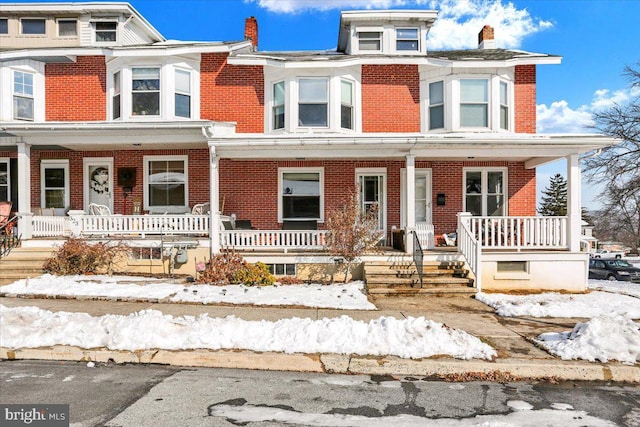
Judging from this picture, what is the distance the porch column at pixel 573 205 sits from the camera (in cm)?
1051

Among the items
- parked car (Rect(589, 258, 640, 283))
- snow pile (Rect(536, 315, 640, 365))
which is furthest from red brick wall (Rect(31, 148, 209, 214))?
parked car (Rect(589, 258, 640, 283))

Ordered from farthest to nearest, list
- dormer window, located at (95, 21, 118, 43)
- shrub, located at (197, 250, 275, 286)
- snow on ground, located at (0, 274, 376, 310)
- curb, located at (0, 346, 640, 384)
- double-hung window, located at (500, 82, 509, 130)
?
dormer window, located at (95, 21, 118, 43), double-hung window, located at (500, 82, 509, 130), shrub, located at (197, 250, 275, 286), snow on ground, located at (0, 274, 376, 310), curb, located at (0, 346, 640, 384)

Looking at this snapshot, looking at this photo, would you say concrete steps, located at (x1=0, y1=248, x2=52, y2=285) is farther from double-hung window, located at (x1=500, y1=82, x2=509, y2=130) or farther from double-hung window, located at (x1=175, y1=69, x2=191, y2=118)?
double-hung window, located at (x1=500, y1=82, x2=509, y2=130)

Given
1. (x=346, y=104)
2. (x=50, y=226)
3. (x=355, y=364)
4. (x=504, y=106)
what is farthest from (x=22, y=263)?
(x=504, y=106)

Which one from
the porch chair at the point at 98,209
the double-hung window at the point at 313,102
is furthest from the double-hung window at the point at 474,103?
the porch chair at the point at 98,209

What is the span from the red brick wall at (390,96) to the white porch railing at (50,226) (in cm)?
A: 984

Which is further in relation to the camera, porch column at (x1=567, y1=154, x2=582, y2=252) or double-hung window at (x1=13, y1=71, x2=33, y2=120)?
double-hung window at (x1=13, y1=71, x2=33, y2=120)

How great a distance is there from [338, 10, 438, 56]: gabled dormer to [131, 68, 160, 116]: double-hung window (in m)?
6.90

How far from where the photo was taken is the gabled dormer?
560 inches

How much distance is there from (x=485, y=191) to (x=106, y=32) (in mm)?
14712

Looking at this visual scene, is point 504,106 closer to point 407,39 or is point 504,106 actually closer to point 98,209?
point 407,39

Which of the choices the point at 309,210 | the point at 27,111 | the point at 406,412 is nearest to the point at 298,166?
the point at 309,210

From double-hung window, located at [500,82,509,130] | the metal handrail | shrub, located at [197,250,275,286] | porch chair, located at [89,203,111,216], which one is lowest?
shrub, located at [197,250,275,286]

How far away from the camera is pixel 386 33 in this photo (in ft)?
47.2
